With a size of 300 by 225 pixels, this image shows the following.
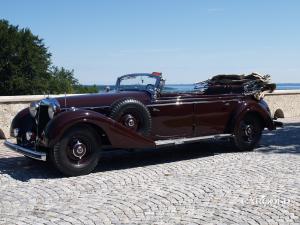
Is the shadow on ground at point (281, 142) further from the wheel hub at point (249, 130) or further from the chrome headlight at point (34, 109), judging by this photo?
the chrome headlight at point (34, 109)

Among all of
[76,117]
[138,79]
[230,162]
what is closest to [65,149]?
[76,117]

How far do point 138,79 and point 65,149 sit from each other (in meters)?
2.29

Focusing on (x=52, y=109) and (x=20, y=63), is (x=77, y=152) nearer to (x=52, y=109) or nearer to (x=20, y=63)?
(x=52, y=109)

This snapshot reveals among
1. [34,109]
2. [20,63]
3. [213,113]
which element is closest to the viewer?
[34,109]

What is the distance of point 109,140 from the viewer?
6836 millimetres

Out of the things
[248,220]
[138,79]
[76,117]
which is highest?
[138,79]

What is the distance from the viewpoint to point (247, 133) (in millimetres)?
8773

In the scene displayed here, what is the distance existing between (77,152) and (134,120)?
1.12 metres

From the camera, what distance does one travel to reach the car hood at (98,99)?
6.99 metres

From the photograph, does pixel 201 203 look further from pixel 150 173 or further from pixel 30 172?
pixel 30 172

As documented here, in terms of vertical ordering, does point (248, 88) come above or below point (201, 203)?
above

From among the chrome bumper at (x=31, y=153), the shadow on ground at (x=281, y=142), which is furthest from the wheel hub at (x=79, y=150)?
the shadow on ground at (x=281, y=142)

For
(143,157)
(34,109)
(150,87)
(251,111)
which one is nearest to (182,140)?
(143,157)

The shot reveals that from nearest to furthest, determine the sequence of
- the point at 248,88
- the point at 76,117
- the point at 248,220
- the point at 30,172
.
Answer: the point at 248,220 < the point at 76,117 < the point at 30,172 < the point at 248,88
